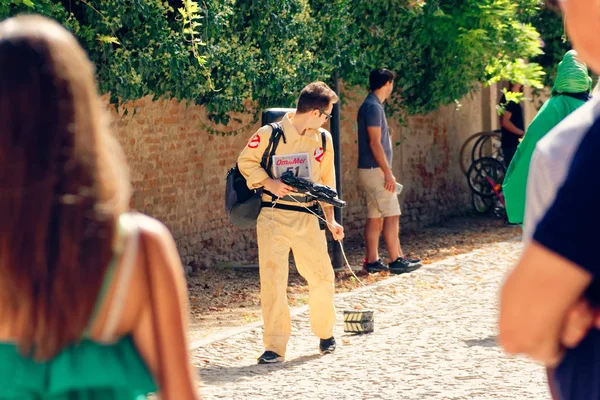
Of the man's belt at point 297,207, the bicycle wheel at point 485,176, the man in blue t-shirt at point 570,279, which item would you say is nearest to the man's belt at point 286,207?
the man's belt at point 297,207

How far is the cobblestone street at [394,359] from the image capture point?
660 centimetres

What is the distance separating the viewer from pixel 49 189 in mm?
2078

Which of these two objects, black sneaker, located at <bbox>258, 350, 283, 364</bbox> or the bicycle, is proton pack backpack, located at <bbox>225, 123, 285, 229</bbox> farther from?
the bicycle

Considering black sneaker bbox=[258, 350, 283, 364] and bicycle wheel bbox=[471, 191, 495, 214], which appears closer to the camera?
black sneaker bbox=[258, 350, 283, 364]

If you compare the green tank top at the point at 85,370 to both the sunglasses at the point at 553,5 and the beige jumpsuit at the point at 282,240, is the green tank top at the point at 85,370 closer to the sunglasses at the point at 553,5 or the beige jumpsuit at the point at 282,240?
the beige jumpsuit at the point at 282,240

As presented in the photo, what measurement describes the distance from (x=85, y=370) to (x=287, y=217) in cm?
543

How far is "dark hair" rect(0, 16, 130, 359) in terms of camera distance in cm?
208

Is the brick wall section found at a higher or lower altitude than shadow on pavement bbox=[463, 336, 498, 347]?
higher

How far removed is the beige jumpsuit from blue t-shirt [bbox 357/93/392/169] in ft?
10.7

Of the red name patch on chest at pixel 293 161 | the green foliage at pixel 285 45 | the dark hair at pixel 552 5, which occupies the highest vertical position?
the dark hair at pixel 552 5

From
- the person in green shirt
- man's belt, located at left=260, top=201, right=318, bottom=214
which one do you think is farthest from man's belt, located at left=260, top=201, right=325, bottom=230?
the person in green shirt

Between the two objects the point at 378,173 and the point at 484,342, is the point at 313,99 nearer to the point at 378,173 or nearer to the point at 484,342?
the point at 484,342

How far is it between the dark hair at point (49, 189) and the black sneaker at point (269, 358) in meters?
5.51

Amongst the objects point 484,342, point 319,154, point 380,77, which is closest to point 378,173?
point 380,77
